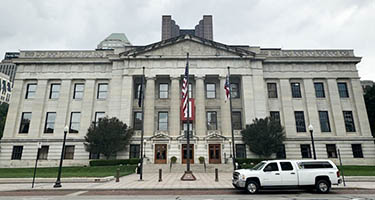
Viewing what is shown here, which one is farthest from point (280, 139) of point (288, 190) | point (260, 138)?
point (288, 190)

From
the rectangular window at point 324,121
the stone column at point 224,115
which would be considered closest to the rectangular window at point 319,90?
the rectangular window at point 324,121

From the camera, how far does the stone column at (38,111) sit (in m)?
34.5

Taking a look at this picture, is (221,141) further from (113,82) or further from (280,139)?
(113,82)

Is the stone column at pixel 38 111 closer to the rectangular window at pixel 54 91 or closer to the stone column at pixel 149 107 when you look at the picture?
the rectangular window at pixel 54 91

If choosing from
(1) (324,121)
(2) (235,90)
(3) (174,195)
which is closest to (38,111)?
(2) (235,90)

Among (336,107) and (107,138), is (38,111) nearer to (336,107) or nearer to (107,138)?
(107,138)

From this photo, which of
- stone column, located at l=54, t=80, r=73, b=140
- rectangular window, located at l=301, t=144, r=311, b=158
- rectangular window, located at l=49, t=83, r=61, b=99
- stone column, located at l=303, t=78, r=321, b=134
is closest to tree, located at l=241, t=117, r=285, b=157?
rectangular window, located at l=301, t=144, r=311, b=158

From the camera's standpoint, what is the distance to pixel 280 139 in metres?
31.0

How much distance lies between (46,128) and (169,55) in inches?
875

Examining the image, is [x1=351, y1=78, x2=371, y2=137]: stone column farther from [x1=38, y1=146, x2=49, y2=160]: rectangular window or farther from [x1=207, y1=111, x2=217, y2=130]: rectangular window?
[x1=38, y1=146, x2=49, y2=160]: rectangular window

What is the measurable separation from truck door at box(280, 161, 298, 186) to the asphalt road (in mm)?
609

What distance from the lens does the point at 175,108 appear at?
34.5m

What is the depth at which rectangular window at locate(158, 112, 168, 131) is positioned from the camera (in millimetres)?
35297

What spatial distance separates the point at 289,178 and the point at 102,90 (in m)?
32.0
